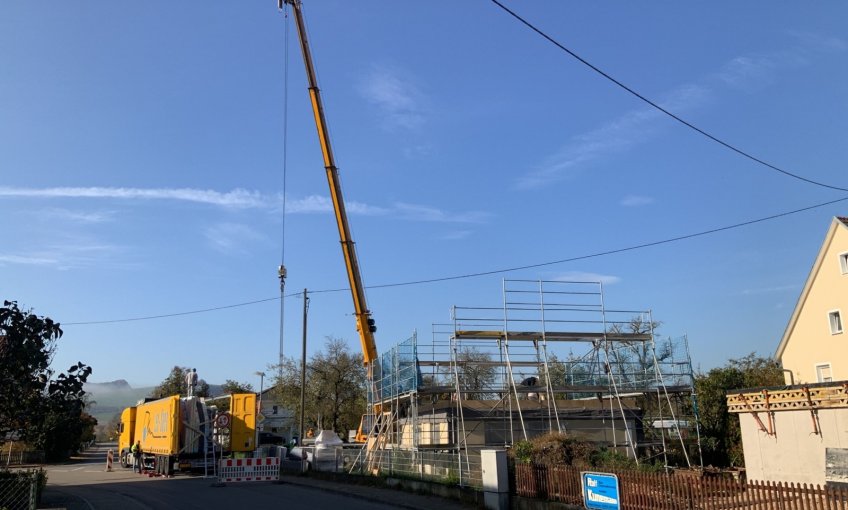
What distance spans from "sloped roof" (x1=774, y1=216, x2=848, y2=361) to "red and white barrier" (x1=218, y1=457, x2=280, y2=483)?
952 inches

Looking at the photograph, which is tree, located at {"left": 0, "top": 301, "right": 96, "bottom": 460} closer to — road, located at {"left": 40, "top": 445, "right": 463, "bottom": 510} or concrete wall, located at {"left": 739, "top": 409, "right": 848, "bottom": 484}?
road, located at {"left": 40, "top": 445, "right": 463, "bottom": 510}

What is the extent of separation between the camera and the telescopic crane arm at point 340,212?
28484mm

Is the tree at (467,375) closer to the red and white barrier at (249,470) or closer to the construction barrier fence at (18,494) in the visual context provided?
the red and white barrier at (249,470)

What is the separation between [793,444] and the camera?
48.5ft

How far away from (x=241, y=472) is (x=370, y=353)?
7209mm

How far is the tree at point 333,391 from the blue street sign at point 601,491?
35.1 metres

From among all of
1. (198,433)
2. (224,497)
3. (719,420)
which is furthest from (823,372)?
(198,433)

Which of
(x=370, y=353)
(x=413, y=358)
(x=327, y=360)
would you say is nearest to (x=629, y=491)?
(x=413, y=358)

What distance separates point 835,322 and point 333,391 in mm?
31686

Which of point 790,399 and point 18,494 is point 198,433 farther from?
point 790,399

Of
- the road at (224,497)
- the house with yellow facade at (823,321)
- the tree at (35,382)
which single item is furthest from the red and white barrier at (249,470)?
the house with yellow facade at (823,321)

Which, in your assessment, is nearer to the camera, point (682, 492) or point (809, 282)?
point (682, 492)

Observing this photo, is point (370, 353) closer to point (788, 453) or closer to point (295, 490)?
point (295, 490)

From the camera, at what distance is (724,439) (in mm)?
24891
